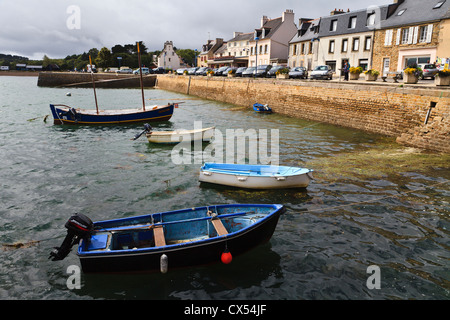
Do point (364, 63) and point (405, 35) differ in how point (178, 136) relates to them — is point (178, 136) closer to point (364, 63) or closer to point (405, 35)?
point (405, 35)

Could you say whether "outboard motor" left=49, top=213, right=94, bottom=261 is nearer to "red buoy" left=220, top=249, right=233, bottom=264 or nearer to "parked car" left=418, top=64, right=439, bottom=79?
"red buoy" left=220, top=249, right=233, bottom=264

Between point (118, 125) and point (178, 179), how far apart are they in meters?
14.8

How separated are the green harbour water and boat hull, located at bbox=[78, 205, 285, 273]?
0.29 metres

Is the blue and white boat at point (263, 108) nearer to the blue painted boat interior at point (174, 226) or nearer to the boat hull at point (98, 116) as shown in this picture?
the boat hull at point (98, 116)

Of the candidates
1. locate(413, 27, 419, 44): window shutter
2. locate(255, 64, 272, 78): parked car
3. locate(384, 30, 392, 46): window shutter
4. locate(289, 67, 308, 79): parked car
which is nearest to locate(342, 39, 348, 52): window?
locate(384, 30, 392, 46): window shutter

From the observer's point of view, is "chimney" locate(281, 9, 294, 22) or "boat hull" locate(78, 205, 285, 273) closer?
"boat hull" locate(78, 205, 285, 273)

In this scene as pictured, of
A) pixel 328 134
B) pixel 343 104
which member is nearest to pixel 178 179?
pixel 328 134

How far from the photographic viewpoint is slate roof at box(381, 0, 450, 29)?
98.3 ft

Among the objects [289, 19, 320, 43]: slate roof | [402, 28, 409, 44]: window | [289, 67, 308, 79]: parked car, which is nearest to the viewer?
[289, 67, 308, 79]: parked car

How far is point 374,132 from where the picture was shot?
862 inches

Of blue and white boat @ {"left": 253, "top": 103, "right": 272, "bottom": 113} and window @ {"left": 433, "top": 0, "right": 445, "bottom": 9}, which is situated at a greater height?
window @ {"left": 433, "top": 0, "right": 445, "bottom": 9}

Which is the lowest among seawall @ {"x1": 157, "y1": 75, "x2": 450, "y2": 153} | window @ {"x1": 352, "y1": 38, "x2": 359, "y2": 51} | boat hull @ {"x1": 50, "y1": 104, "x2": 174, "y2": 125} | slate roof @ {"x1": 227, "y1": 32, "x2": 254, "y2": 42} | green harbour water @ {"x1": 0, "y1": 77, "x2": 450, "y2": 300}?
green harbour water @ {"x1": 0, "y1": 77, "x2": 450, "y2": 300}

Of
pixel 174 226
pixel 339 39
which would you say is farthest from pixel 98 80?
pixel 174 226
